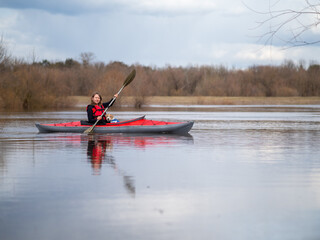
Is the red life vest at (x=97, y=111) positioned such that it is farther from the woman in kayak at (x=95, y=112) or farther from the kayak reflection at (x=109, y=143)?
the kayak reflection at (x=109, y=143)

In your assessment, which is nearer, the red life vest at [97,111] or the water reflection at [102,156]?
the water reflection at [102,156]

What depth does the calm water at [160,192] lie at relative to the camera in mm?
5707

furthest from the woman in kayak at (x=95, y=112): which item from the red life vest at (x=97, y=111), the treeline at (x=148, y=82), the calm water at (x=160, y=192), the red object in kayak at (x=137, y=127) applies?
the treeline at (x=148, y=82)

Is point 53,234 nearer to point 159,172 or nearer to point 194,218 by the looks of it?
point 194,218

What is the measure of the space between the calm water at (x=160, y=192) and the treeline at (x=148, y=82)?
29.8 m

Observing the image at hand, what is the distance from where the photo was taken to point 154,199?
23.3ft

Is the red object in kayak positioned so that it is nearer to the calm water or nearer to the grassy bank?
the calm water

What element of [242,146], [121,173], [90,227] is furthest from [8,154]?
[90,227]

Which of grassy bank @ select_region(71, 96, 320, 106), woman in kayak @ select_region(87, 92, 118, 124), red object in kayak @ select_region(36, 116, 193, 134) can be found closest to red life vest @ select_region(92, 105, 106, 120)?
woman in kayak @ select_region(87, 92, 118, 124)

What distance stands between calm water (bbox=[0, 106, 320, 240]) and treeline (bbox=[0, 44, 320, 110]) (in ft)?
97.9

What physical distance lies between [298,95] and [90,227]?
60969 millimetres

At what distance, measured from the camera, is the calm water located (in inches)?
225

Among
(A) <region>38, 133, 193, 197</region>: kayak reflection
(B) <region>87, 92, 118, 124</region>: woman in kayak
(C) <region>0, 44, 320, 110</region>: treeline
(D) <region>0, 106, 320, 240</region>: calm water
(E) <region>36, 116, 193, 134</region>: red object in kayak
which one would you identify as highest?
(C) <region>0, 44, 320, 110</region>: treeline

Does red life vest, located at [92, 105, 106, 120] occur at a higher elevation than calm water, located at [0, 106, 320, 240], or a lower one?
higher
